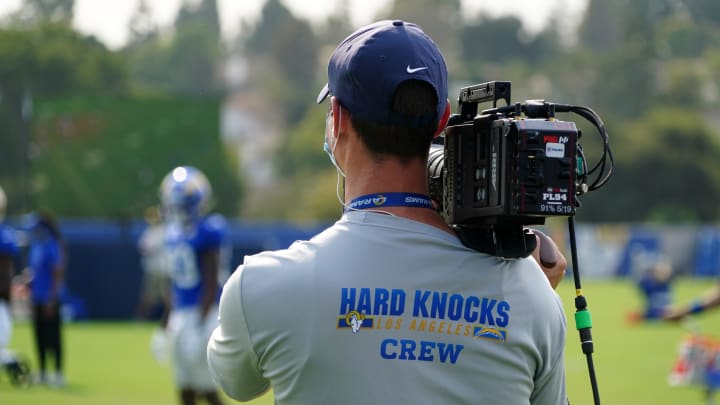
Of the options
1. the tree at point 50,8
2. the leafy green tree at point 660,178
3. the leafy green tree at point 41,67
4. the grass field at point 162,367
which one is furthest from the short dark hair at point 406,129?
the tree at point 50,8

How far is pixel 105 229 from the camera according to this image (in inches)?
913

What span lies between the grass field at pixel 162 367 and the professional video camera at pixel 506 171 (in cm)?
841

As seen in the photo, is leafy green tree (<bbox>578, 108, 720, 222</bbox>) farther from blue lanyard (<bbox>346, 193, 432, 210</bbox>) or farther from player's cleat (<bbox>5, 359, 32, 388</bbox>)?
blue lanyard (<bbox>346, 193, 432, 210</bbox>)

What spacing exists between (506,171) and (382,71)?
36 centimetres

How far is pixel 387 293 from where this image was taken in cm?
253

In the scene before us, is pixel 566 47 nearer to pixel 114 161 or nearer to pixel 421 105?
pixel 114 161

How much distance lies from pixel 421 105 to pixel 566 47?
317 feet

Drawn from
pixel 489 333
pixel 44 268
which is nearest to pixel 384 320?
pixel 489 333

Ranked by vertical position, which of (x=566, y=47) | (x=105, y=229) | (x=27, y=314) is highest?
(x=566, y=47)

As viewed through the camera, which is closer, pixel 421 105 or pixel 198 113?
pixel 421 105

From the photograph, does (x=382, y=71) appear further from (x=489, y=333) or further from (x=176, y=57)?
(x=176, y=57)

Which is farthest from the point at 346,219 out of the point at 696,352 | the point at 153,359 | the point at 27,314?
the point at 27,314

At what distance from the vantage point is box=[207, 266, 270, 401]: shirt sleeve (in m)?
2.53

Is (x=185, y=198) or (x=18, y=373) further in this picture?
(x=18, y=373)
